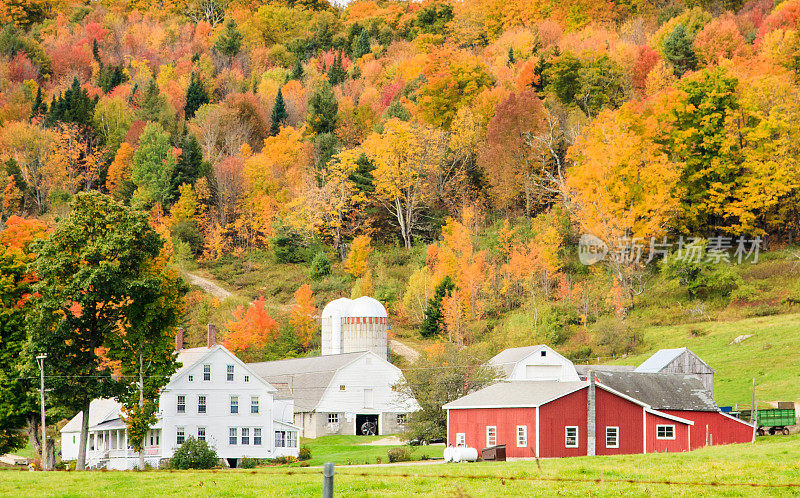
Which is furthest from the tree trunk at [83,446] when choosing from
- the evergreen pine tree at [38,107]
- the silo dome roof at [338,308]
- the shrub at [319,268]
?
the evergreen pine tree at [38,107]

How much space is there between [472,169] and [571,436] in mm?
54805

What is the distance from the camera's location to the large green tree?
48781 millimetres

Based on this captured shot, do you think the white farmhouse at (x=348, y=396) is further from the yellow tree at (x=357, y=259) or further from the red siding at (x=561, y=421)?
the red siding at (x=561, y=421)

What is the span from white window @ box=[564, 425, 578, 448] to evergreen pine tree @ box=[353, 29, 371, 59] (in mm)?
125936

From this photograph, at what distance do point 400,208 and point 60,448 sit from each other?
39.4 meters

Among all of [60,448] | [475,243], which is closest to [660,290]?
[475,243]

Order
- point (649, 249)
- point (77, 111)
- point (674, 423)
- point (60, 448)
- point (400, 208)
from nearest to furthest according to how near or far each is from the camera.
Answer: point (674, 423)
point (60, 448)
point (649, 249)
point (400, 208)
point (77, 111)

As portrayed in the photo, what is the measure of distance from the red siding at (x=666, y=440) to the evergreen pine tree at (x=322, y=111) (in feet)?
250

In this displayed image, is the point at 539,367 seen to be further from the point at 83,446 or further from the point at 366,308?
the point at 83,446

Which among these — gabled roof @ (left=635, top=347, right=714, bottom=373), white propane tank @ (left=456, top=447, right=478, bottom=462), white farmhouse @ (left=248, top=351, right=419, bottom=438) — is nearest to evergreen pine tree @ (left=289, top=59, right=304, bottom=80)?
white farmhouse @ (left=248, top=351, right=419, bottom=438)

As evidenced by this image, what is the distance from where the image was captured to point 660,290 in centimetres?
7656

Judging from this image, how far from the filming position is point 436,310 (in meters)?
81.4

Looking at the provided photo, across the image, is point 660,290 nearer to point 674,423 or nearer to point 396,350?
point 396,350

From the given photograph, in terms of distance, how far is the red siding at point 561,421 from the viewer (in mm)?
47500
